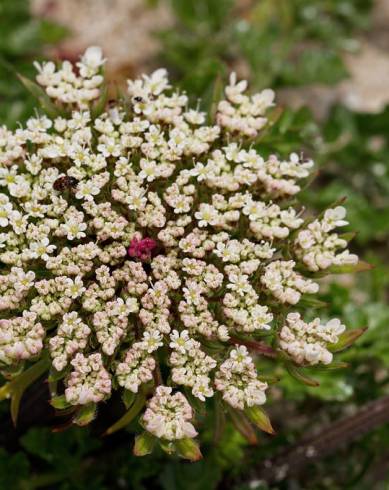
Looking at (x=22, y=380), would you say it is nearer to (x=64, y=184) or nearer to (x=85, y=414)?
(x=85, y=414)

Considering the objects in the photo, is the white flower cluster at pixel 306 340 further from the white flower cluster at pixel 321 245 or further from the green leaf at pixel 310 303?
the white flower cluster at pixel 321 245

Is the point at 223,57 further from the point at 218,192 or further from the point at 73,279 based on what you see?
the point at 73,279

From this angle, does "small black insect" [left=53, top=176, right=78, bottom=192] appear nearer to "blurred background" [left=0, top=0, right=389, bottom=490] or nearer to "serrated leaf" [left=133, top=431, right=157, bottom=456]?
"blurred background" [left=0, top=0, right=389, bottom=490]

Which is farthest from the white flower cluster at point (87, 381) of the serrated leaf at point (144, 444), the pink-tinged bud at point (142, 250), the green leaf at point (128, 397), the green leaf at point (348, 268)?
the green leaf at point (348, 268)

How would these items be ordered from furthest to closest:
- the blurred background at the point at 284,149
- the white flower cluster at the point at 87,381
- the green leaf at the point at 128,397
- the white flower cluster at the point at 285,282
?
the blurred background at the point at 284,149, the white flower cluster at the point at 285,282, the green leaf at the point at 128,397, the white flower cluster at the point at 87,381

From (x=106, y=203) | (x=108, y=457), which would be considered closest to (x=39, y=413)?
(x=108, y=457)

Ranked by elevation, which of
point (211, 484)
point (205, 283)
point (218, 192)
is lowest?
point (211, 484)
